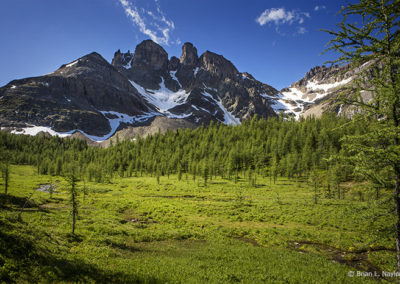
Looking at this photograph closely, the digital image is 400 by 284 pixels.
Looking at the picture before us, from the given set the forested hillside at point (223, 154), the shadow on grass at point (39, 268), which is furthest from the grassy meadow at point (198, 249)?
the forested hillside at point (223, 154)

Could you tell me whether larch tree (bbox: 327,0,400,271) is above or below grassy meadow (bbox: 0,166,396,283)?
above

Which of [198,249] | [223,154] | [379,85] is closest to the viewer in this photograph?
[379,85]

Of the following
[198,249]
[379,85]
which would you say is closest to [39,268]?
[198,249]

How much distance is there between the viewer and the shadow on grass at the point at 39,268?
933 cm

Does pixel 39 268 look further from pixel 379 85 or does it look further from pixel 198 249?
pixel 379 85

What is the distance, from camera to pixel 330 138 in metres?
108

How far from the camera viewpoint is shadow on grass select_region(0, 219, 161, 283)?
9328 mm

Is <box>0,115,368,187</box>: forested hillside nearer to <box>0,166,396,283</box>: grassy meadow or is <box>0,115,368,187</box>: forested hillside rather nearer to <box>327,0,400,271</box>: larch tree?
<box>0,166,396,283</box>: grassy meadow

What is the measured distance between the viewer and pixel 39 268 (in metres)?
10.4

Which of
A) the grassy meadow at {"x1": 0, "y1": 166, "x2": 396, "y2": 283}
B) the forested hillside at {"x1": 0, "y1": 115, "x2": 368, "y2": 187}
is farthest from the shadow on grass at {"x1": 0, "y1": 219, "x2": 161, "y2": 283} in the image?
the forested hillside at {"x1": 0, "y1": 115, "x2": 368, "y2": 187}

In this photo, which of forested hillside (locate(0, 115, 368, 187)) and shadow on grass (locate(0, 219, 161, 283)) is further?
forested hillside (locate(0, 115, 368, 187))

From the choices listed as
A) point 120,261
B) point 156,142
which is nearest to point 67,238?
point 120,261

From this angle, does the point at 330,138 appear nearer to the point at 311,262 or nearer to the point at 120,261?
the point at 311,262

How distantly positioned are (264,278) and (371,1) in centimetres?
1770
